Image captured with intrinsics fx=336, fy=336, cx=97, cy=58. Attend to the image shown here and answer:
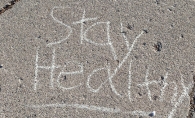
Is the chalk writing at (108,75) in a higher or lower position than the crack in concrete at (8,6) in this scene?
lower

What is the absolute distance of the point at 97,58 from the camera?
9.80 ft

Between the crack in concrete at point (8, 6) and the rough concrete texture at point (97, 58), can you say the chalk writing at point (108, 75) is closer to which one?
the rough concrete texture at point (97, 58)

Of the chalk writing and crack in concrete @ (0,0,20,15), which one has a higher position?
crack in concrete @ (0,0,20,15)

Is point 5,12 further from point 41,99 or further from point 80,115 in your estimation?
point 80,115

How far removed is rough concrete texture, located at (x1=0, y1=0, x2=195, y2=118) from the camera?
2.80 metres

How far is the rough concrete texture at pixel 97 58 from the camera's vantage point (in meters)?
2.80

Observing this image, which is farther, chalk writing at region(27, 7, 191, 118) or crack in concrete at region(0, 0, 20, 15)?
crack in concrete at region(0, 0, 20, 15)

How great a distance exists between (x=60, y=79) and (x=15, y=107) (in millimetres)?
445

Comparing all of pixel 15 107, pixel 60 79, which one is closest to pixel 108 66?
pixel 60 79

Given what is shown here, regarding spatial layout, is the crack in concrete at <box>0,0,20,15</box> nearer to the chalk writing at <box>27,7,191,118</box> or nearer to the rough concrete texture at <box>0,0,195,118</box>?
the rough concrete texture at <box>0,0,195,118</box>

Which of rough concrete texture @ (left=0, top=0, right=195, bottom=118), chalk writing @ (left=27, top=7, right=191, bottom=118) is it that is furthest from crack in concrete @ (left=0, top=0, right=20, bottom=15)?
chalk writing @ (left=27, top=7, right=191, bottom=118)

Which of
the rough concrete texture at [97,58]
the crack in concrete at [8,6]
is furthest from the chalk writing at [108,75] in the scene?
the crack in concrete at [8,6]

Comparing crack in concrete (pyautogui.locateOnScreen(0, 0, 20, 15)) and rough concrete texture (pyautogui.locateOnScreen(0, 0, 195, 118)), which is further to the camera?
crack in concrete (pyautogui.locateOnScreen(0, 0, 20, 15))

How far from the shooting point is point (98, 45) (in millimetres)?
3049
